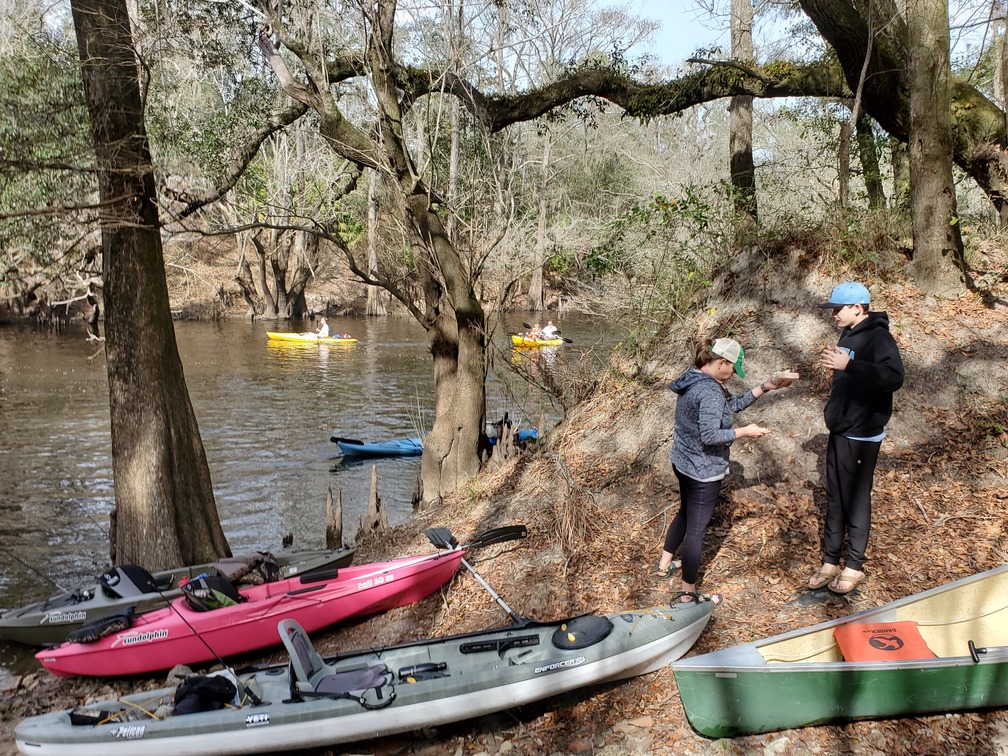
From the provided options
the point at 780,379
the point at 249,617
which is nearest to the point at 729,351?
the point at 780,379

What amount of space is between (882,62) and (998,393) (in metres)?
3.76

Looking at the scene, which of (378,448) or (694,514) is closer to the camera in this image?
(694,514)

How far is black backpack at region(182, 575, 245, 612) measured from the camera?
632cm

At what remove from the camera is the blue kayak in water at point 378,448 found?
1438cm

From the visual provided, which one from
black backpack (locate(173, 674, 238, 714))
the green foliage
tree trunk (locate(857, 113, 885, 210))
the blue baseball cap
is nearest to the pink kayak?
black backpack (locate(173, 674, 238, 714))

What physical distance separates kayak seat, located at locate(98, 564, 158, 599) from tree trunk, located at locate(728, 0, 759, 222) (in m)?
7.89

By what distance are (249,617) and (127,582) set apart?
150 centimetres

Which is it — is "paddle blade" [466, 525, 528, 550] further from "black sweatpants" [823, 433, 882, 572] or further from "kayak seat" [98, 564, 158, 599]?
"kayak seat" [98, 564, 158, 599]

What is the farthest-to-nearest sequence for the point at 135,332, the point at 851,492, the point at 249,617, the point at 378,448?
the point at 378,448, the point at 135,332, the point at 249,617, the point at 851,492

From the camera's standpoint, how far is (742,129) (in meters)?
10.6

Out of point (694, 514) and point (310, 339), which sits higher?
point (310, 339)

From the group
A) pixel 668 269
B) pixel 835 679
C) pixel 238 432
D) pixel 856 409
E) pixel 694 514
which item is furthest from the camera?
pixel 238 432

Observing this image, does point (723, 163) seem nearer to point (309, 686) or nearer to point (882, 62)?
point (882, 62)

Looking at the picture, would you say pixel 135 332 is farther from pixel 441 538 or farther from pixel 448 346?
pixel 448 346
